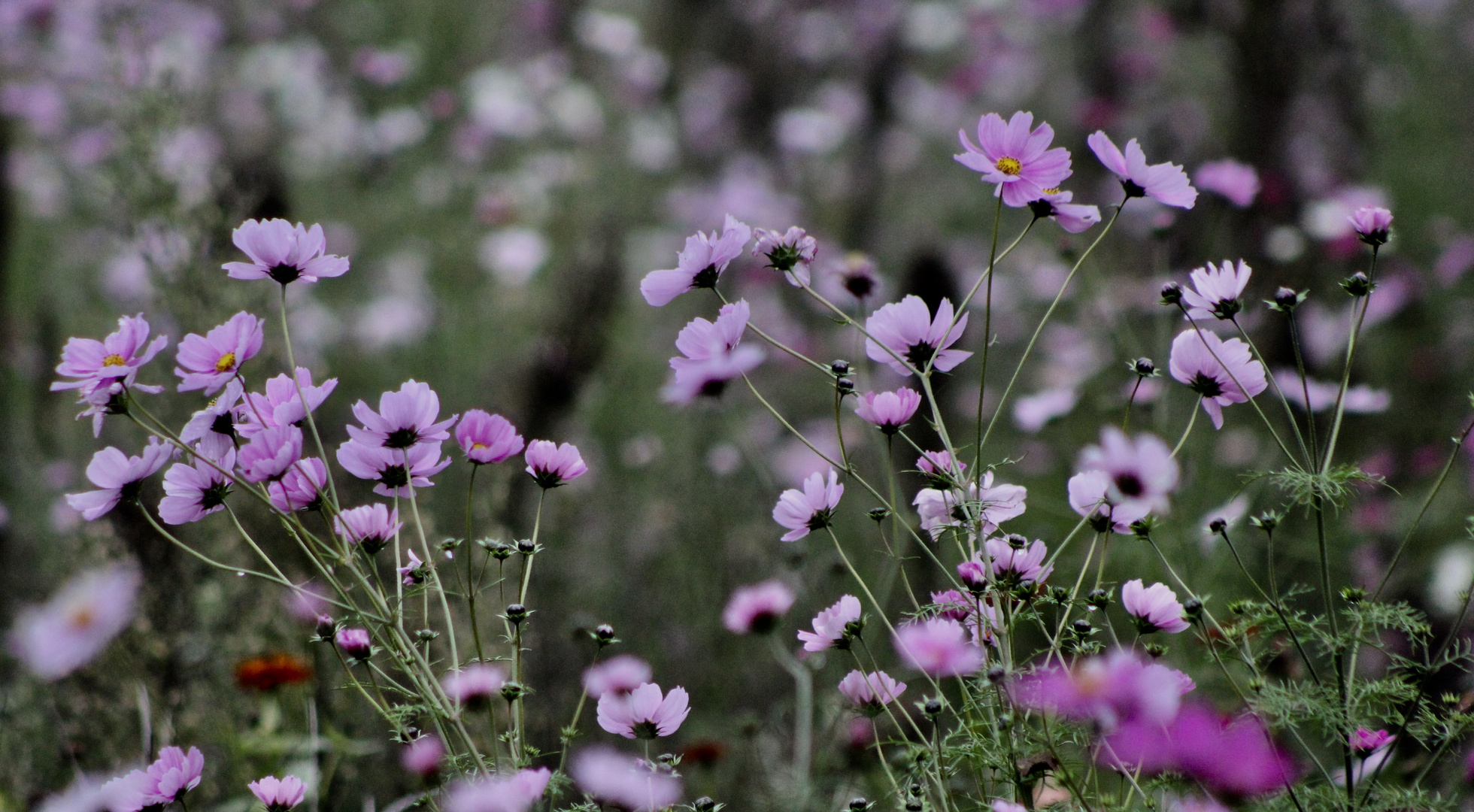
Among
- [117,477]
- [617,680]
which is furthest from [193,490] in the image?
[617,680]

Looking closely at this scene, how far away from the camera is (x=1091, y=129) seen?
12.2 ft

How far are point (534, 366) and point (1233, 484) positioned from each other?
1621 mm

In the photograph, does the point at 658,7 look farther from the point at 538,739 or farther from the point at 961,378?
the point at 538,739

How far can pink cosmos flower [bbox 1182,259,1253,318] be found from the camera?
0.79 metres

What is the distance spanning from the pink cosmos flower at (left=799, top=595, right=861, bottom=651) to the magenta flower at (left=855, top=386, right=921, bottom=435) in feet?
0.45

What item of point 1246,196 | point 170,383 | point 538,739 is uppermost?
point 1246,196

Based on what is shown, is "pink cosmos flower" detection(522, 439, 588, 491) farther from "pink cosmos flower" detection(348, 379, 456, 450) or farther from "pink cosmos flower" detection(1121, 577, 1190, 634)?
"pink cosmos flower" detection(1121, 577, 1190, 634)

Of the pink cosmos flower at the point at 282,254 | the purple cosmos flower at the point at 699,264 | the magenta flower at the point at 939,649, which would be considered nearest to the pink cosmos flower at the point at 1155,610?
the magenta flower at the point at 939,649

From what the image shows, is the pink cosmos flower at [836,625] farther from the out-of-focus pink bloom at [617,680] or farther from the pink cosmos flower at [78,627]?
the pink cosmos flower at [78,627]

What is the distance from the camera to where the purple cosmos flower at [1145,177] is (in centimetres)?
79

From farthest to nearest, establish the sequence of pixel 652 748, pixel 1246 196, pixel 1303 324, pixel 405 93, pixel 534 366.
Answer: pixel 405 93, pixel 1303 324, pixel 534 366, pixel 652 748, pixel 1246 196

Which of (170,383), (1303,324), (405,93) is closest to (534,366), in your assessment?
(170,383)

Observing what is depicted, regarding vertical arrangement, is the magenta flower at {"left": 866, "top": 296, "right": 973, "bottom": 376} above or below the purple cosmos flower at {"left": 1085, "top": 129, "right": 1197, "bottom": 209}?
below

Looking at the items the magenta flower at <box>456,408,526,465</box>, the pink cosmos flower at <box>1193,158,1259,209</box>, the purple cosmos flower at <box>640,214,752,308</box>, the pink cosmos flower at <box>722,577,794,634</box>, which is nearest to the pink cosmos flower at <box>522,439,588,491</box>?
the magenta flower at <box>456,408,526,465</box>
